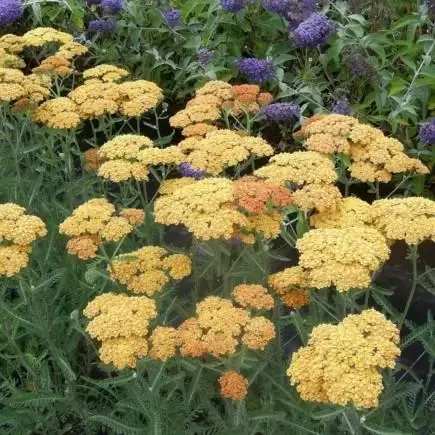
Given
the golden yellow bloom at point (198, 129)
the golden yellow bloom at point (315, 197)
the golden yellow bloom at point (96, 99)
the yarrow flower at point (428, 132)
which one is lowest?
the yarrow flower at point (428, 132)

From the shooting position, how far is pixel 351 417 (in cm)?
189

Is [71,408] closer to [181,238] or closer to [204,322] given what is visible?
Result: [204,322]

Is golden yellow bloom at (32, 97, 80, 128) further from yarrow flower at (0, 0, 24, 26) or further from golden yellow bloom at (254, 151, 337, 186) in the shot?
yarrow flower at (0, 0, 24, 26)

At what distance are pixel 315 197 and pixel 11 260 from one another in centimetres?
89

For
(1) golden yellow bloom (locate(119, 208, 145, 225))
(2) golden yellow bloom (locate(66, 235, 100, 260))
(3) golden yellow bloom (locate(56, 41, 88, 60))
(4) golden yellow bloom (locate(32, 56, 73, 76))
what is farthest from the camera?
(3) golden yellow bloom (locate(56, 41, 88, 60))

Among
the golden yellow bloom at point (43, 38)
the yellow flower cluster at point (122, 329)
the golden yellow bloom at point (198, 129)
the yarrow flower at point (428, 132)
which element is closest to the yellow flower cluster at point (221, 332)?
the yellow flower cluster at point (122, 329)

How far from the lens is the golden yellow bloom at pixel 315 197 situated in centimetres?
220

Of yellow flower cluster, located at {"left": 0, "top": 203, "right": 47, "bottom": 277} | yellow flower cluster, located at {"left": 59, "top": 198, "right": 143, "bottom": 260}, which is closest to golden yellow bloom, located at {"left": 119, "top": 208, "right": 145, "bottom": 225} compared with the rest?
yellow flower cluster, located at {"left": 59, "top": 198, "right": 143, "bottom": 260}

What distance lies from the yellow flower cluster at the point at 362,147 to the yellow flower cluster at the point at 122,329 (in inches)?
32.8

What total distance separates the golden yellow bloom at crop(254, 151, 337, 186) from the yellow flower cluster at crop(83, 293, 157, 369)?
576 mm

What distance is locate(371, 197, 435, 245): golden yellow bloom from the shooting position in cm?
210

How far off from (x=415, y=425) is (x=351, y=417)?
476 millimetres

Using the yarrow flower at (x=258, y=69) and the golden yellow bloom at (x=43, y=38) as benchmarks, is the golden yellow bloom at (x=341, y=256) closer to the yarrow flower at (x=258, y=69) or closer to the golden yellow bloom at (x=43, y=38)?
the yarrow flower at (x=258, y=69)

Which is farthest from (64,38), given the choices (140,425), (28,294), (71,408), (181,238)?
(140,425)
